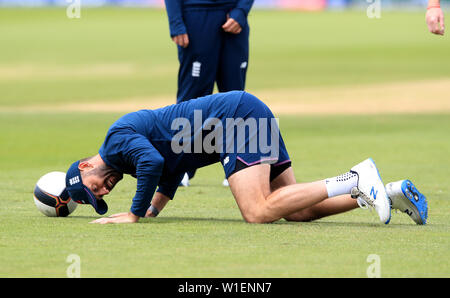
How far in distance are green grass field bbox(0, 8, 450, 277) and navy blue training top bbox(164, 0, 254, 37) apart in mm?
1820

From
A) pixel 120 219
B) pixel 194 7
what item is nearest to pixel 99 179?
pixel 120 219

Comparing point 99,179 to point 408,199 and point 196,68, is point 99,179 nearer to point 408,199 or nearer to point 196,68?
point 408,199

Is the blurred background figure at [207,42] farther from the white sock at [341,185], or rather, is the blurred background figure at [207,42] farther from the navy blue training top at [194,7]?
the white sock at [341,185]

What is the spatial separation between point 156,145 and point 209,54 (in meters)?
2.84

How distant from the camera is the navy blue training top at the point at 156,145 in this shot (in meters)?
7.13

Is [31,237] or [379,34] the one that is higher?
[31,237]

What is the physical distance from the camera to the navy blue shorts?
7.41 metres

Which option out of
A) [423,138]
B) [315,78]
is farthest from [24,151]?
[315,78]

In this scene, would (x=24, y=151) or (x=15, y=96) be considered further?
(x=15, y=96)

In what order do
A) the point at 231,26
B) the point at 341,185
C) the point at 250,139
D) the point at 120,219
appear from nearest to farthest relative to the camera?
1. the point at 341,185
2. the point at 120,219
3. the point at 250,139
4. the point at 231,26

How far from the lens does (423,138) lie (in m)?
15.4

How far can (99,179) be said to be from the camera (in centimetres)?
737
